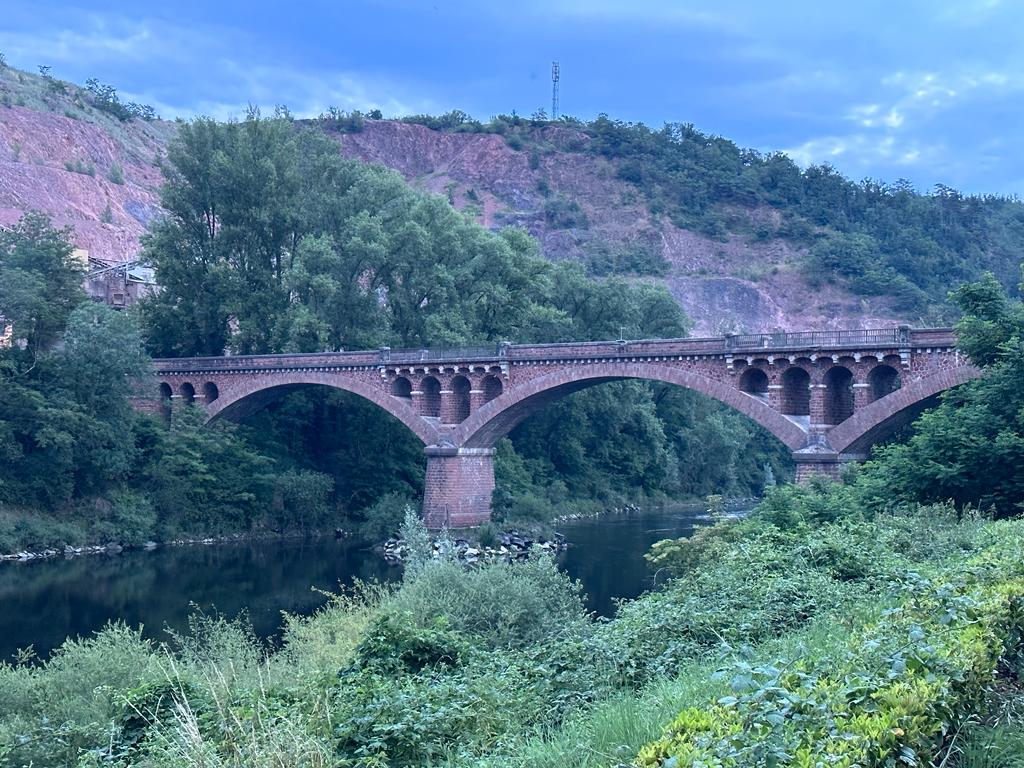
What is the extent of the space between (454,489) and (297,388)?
9.84 meters

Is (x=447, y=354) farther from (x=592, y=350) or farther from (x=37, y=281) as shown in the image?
(x=37, y=281)

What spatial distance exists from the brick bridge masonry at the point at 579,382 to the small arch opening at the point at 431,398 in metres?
0.04

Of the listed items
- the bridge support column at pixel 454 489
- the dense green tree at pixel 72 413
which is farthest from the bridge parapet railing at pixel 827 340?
the dense green tree at pixel 72 413

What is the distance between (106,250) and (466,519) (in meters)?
50.9

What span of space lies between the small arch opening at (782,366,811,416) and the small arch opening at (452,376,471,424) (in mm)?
13134

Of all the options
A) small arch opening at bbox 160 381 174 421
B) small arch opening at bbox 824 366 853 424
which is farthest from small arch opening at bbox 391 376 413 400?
small arch opening at bbox 824 366 853 424

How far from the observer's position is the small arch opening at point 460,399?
1561 inches

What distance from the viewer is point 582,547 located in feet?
122

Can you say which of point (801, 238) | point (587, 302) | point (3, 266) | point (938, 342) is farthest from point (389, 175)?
point (801, 238)

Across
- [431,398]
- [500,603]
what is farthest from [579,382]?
[500,603]

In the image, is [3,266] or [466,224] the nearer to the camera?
[3,266]

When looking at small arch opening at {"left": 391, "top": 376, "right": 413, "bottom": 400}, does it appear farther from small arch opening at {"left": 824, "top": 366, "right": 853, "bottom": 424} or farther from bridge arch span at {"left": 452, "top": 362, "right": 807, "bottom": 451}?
small arch opening at {"left": 824, "top": 366, "right": 853, "bottom": 424}

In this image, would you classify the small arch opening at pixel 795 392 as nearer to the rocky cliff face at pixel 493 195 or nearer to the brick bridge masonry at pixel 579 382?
the brick bridge masonry at pixel 579 382

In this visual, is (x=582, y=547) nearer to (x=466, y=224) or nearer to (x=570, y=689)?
(x=466, y=224)
